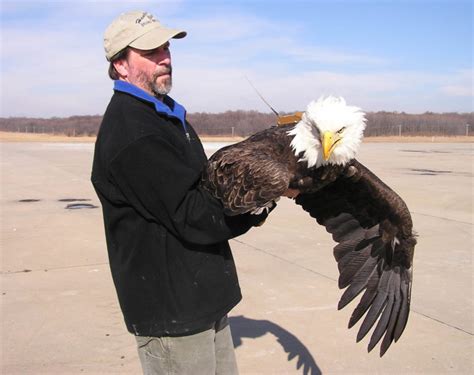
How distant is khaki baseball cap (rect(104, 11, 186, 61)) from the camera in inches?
102

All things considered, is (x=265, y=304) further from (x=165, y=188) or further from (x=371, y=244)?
(x=165, y=188)

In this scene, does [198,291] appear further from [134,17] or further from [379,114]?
[379,114]

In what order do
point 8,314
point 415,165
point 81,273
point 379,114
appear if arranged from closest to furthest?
point 8,314, point 81,273, point 415,165, point 379,114

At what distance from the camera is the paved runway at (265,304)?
14.6ft

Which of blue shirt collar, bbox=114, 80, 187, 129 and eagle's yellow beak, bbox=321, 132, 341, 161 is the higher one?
blue shirt collar, bbox=114, 80, 187, 129

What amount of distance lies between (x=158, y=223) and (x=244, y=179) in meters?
0.54

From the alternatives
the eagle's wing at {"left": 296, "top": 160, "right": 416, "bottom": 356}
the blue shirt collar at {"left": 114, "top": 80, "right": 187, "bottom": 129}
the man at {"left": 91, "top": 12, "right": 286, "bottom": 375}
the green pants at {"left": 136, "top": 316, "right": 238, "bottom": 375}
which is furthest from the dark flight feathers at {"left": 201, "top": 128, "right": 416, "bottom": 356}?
the green pants at {"left": 136, "top": 316, "right": 238, "bottom": 375}

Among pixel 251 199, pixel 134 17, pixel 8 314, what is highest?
pixel 134 17

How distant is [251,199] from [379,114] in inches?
3032

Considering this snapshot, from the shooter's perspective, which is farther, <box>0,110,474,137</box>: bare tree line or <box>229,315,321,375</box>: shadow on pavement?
<box>0,110,474,137</box>: bare tree line

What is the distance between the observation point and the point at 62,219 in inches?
388

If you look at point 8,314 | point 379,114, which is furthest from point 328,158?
point 379,114

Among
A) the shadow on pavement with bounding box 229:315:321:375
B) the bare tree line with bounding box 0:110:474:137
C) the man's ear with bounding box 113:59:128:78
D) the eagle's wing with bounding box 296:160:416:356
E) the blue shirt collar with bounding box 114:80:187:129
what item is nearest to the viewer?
the blue shirt collar with bounding box 114:80:187:129

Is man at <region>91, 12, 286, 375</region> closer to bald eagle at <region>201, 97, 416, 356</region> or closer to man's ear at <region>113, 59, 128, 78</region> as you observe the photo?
man's ear at <region>113, 59, 128, 78</region>
